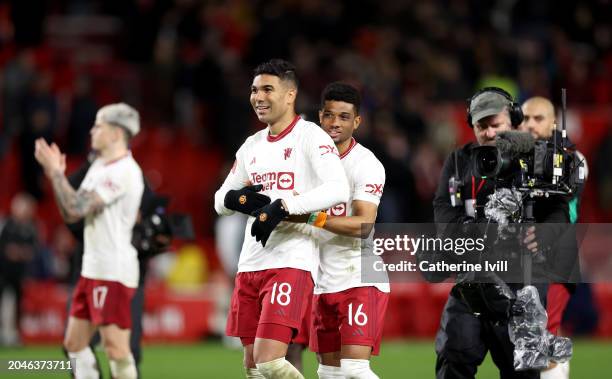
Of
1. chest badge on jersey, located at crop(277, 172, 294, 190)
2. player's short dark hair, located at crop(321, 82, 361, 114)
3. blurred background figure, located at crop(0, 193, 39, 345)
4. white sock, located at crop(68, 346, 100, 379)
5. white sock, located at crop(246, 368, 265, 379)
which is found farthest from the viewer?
blurred background figure, located at crop(0, 193, 39, 345)

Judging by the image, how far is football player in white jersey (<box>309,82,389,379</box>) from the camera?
721cm

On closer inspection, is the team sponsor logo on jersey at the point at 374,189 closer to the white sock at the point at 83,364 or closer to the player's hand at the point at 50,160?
the player's hand at the point at 50,160

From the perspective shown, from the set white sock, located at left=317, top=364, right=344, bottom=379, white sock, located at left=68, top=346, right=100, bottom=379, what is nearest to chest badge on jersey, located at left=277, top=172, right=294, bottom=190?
white sock, located at left=317, top=364, right=344, bottom=379

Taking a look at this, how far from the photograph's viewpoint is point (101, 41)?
18.9 m

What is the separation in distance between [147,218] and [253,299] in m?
2.32

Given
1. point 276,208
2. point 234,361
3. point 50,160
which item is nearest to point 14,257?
point 234,361

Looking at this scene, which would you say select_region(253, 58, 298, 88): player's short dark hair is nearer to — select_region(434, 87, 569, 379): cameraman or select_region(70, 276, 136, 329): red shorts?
select_region(434, 87, 569, 379): cameraman

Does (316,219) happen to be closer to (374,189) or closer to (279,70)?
(374,189)

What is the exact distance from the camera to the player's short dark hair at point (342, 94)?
7.52 metres

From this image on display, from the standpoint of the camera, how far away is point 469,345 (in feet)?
23.7

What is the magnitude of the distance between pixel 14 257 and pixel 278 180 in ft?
29.2

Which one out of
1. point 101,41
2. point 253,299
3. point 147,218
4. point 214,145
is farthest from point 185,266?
point 253,299

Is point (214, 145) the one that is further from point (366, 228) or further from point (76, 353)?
point (366, 228)

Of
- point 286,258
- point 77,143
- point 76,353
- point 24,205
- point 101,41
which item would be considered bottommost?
point 76,353
